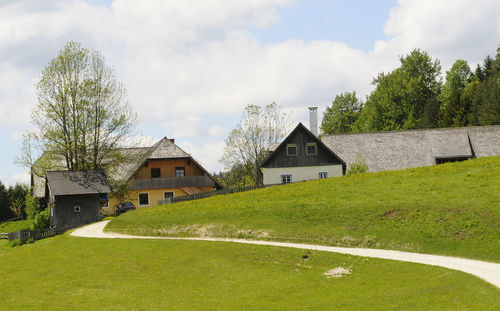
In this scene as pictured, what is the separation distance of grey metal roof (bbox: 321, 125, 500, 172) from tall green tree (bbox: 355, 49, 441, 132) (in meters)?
38.1

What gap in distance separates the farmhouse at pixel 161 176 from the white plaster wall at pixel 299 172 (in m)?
10.7

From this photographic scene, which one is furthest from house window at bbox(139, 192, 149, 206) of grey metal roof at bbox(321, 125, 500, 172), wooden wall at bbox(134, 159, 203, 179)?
grey metal roof at bbox(321, 125, 500, 172)

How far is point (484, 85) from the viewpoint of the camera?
9312 cm

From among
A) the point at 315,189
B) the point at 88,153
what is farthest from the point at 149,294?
the point at 88,153

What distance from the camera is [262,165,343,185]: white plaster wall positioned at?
62.9 m

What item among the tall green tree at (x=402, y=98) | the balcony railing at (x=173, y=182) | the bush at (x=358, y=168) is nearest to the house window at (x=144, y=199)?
the balcony railing at (x=173, y=182)

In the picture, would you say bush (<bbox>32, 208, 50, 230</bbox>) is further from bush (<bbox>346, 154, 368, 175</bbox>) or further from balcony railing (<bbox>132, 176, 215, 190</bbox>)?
bush (<bbox>346, 154, 368, 175</bbox>)

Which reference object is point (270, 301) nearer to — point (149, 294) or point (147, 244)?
point (149, 294)

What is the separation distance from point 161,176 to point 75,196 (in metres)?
16.6

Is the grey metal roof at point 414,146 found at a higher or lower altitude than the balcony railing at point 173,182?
higher

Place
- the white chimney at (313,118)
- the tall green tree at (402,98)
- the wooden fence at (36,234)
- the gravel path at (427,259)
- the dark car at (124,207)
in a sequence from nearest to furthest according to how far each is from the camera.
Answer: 1. the gravel path at (427,259)
2. the wooden fence at (36,234)
3. the dark car at (124,207)
4. the white chimney at (313,118)
5. the tall green tree at (402,98)

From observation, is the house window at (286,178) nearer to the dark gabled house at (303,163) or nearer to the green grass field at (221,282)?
the dark gabled house at (303,163)

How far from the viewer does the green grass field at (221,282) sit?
19359 millimetres

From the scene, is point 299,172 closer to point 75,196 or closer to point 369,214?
point 75,196
